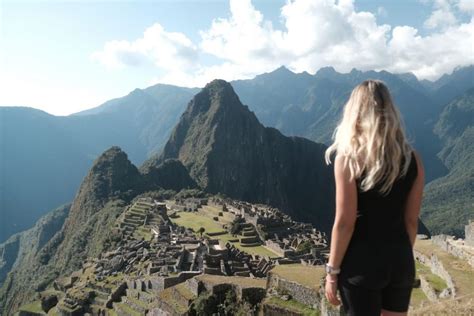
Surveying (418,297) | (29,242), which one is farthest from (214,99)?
(418,297)

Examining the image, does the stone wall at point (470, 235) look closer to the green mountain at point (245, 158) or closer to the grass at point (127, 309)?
the grass at point (127, 309)

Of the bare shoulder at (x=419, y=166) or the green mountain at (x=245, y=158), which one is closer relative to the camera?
the bare shoulder at (x=419, y=166)

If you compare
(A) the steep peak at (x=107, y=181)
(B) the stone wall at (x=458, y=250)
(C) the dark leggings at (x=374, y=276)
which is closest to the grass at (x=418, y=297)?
(B) the stone wall at (x=458, y=250)

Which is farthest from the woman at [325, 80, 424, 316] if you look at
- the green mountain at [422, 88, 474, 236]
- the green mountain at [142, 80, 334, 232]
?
the green mountain at [142, 80, 334, 232]

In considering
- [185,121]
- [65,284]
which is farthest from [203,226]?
[185,121]

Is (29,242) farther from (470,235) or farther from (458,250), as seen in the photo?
(458,250)

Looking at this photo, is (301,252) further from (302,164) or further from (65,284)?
(302,164)

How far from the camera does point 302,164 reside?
542ft

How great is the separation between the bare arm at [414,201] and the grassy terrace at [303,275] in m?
7.47

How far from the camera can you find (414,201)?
3.92 meters

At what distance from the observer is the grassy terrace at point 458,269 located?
1288cm

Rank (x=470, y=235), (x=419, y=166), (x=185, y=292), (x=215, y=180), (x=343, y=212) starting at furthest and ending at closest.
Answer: (x=215, y=180), (x=470, y=235), (x=185, y=292), (x=419, y=166), (x=343, y=212)

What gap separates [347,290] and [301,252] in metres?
33.0

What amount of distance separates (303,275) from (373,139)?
355 inches
